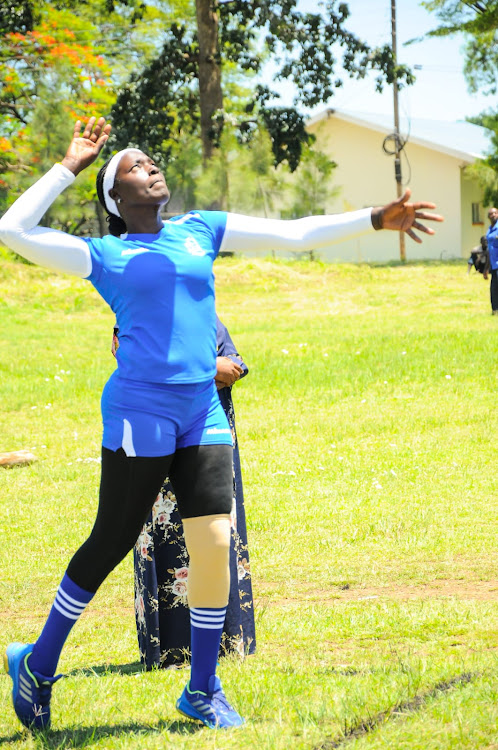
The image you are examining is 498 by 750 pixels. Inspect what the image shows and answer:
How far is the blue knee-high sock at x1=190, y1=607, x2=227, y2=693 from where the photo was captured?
141 inches

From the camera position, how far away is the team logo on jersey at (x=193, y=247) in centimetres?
367

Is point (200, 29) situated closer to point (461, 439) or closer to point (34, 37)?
point (34, 37)

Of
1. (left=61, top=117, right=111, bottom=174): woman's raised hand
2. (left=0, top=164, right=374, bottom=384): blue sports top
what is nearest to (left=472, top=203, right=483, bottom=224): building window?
(left=61, top=117, right=111, bottom=174): woman's raised hand

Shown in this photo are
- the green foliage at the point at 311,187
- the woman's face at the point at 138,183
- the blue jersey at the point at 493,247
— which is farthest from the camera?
the green foliage at the point at 311,187

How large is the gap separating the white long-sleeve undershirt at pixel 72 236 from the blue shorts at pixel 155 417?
479mm

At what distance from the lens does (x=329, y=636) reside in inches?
190

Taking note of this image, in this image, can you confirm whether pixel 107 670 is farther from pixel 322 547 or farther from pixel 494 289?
pixel 494 289

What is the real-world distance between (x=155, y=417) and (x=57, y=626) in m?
0.87

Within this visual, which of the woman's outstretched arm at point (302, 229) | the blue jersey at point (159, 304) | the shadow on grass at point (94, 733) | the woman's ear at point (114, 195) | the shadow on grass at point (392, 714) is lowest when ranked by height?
the shadow on grass at point (94, 733)

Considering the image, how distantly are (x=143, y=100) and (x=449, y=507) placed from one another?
29518 millimetres

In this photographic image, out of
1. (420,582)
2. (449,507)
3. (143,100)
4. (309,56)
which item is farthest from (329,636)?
(143,100)

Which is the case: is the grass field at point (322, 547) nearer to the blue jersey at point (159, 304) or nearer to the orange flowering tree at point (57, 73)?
the blue jersey at point (159, 304)

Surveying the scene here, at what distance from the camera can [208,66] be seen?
32.2m

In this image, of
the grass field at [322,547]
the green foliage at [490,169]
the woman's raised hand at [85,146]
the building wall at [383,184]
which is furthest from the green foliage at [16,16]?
the woman's raised hand at [85,146]
